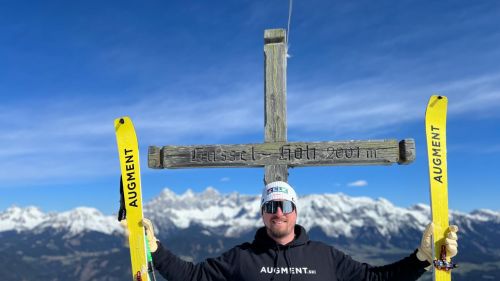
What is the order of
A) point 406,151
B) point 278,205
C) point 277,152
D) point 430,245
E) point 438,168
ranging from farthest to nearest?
point 277,152 → point 406,151 → point 438,168 → point 430,245 → point 278,205

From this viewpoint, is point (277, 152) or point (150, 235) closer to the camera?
point (150, 235)

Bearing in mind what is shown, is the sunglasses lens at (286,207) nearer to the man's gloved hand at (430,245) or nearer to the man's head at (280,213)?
the man's head at (280,213)

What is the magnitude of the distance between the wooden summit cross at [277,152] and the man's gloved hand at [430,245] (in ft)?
5.05

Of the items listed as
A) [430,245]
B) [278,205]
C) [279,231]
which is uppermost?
[278,205]

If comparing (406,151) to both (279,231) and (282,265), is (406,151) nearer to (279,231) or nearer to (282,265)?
(279,231)

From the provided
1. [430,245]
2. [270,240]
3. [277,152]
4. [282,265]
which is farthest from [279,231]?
Answer: [277,152]

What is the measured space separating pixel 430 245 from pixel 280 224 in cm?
210

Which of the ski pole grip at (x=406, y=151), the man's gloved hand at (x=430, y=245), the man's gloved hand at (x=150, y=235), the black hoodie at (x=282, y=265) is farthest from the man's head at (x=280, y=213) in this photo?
the ski pole grip at (x=406, y=151)

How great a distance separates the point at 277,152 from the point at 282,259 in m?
2.41

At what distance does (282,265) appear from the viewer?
6.71 meters

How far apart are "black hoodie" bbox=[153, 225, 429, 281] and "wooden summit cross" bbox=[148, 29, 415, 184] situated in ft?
5.73

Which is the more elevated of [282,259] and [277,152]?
[277,152]

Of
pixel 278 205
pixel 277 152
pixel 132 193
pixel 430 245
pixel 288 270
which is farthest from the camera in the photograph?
pixel 277 152

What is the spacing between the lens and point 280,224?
6.75 metres
